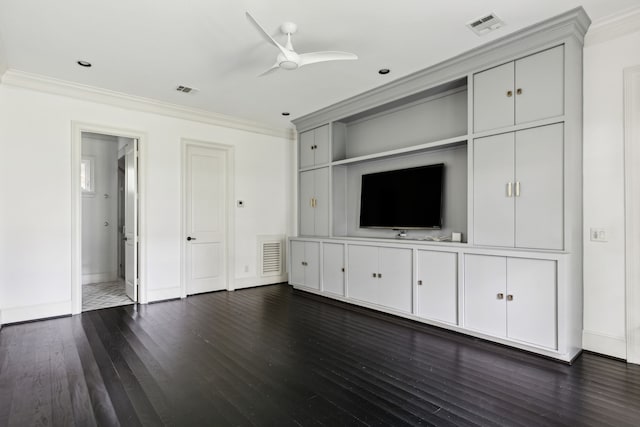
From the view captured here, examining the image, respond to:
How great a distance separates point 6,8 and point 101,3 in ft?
2.55

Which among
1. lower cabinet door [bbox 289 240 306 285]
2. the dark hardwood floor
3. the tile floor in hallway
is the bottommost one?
the tile floor in hallway

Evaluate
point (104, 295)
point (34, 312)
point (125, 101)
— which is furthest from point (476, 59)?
point (104, 295)

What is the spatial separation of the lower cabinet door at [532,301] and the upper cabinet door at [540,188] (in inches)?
8.1

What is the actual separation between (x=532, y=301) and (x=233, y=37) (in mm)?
3550

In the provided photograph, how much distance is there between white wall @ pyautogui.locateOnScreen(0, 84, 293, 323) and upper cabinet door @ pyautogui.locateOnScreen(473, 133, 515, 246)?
4.05 meters

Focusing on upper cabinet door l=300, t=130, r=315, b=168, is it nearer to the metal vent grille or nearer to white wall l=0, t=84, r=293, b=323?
the metal vent grille

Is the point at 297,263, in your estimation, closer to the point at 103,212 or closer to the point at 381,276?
the point at 381,276

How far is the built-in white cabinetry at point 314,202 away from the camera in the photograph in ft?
17.6

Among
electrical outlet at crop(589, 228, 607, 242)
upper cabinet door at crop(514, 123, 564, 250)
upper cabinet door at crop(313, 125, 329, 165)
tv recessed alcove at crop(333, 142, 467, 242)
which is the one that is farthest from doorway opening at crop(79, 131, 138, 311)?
electrical outlet at crop(589, 228, 607, 242)

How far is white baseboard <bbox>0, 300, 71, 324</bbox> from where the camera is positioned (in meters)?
3.88

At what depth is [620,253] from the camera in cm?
291

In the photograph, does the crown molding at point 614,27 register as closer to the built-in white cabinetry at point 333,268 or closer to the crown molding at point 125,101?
the built-in white cabinetry at point 333,268

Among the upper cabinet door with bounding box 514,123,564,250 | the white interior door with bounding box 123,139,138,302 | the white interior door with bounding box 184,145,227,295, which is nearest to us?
the upper cabinet door with bounding box 514,123,564,250

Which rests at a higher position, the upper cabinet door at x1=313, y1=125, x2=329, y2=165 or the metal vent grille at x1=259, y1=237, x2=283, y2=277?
the upper cabinet door at x1=313, y1=125, x2=329, y2=165
